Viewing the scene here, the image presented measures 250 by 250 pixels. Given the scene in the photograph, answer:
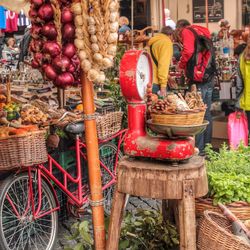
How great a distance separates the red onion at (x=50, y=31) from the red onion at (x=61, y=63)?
0.11 meters

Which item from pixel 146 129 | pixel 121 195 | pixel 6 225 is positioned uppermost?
pixel 146 129

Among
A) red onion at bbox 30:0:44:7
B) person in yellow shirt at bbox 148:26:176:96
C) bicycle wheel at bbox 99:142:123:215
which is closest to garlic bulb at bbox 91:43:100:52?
red onion at bbox 30:0:44:7

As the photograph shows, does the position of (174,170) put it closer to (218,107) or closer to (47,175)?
(47,175)

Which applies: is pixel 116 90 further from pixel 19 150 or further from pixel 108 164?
pixel 19 150

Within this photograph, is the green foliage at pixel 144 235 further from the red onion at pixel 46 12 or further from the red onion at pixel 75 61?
the red onion at pixel 46 12

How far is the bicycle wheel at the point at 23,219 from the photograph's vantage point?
435 cm

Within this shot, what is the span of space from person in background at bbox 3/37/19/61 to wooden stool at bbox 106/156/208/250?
9412 mm

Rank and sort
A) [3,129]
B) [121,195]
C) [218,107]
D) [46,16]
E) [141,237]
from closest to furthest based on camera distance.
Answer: [46,16], [121,195], [141,237], [3,129], [218,107]

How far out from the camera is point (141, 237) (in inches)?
130

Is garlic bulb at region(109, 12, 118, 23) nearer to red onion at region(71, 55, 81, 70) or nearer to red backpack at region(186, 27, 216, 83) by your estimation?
red onion at region(71, 55, 81, 70)

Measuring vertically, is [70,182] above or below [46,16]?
below

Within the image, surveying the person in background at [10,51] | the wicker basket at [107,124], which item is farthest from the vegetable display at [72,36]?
the person in background at [10,51]

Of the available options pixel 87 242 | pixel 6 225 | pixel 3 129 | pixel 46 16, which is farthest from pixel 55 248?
pixel 46 16

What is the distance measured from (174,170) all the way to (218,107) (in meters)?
6.66
